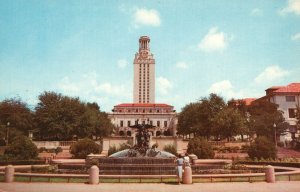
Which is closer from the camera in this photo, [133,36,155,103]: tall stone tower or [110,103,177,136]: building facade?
[110,103,177,136]: building facade

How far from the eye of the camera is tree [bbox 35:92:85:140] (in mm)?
64625

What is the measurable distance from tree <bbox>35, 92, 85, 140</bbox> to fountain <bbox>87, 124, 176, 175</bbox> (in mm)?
37948

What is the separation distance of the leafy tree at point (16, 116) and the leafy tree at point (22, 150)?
27186mm

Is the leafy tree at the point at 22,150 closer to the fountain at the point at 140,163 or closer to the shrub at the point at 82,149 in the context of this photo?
the shrub at the point at 82,149

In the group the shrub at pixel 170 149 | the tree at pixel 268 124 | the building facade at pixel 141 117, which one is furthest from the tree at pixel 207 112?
the building facade at pixel 141 117

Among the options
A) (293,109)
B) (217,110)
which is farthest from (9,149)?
(293,109)

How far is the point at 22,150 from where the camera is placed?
3728cm

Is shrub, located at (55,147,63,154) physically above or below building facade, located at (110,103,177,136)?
below

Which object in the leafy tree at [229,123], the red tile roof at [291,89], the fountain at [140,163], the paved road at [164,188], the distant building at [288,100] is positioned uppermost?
the red tile roof at [291,89]

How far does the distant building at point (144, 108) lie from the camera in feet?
441

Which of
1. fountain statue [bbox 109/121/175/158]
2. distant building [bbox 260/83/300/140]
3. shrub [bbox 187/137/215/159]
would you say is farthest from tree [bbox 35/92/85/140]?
distant building [bbox 260/83/300/140]

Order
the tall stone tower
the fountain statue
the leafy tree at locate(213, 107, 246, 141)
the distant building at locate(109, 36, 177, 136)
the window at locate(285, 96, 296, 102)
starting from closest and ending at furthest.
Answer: the fountain statue
the leafy tree at locate(213, 107, 246, 141)
the window at locate(285, 96, 296, 102)
the distant building at locate(109, 36, 177, 136)
the tall stone tower

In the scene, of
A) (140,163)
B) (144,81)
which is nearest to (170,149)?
(140,163)

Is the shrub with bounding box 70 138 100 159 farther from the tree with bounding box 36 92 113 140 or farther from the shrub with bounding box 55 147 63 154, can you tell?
the tree with bounding box 36 92 113 140
